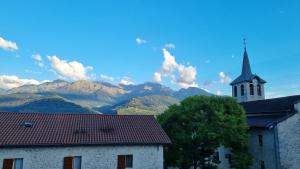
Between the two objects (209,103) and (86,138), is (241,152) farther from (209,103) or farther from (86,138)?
(86,138)

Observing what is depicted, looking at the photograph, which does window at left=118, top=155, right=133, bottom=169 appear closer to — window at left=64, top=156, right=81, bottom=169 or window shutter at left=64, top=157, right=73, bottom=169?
window at left=64, top=156, right=81, bottom=169

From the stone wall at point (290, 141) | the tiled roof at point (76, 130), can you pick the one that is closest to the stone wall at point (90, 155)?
the tiled roof at point (76, 130)

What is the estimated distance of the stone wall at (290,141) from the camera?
96.5 feet

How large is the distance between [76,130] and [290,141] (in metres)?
24.8

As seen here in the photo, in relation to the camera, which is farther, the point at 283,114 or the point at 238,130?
the point at 283,114

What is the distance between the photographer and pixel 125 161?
23641 mm

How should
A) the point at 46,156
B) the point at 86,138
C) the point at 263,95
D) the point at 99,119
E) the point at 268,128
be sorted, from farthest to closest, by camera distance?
1. the point at 263,95
2. the point at 268,128
3. the point at 99,119
4. the point at 86,138
5. the point at 46,156

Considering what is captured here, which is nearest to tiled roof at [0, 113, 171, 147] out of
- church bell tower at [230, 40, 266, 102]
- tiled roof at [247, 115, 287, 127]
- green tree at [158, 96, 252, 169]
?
green tree at [158, 96, 252, 169]

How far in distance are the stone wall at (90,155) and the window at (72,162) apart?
339 mm

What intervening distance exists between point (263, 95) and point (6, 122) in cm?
4512

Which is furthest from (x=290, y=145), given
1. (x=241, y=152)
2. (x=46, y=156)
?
(x=46, y=156)

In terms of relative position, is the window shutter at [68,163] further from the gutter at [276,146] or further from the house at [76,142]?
the gutter at [276,146]

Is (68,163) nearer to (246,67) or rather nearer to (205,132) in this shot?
(205,132)

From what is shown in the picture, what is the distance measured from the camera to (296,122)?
101 feet
